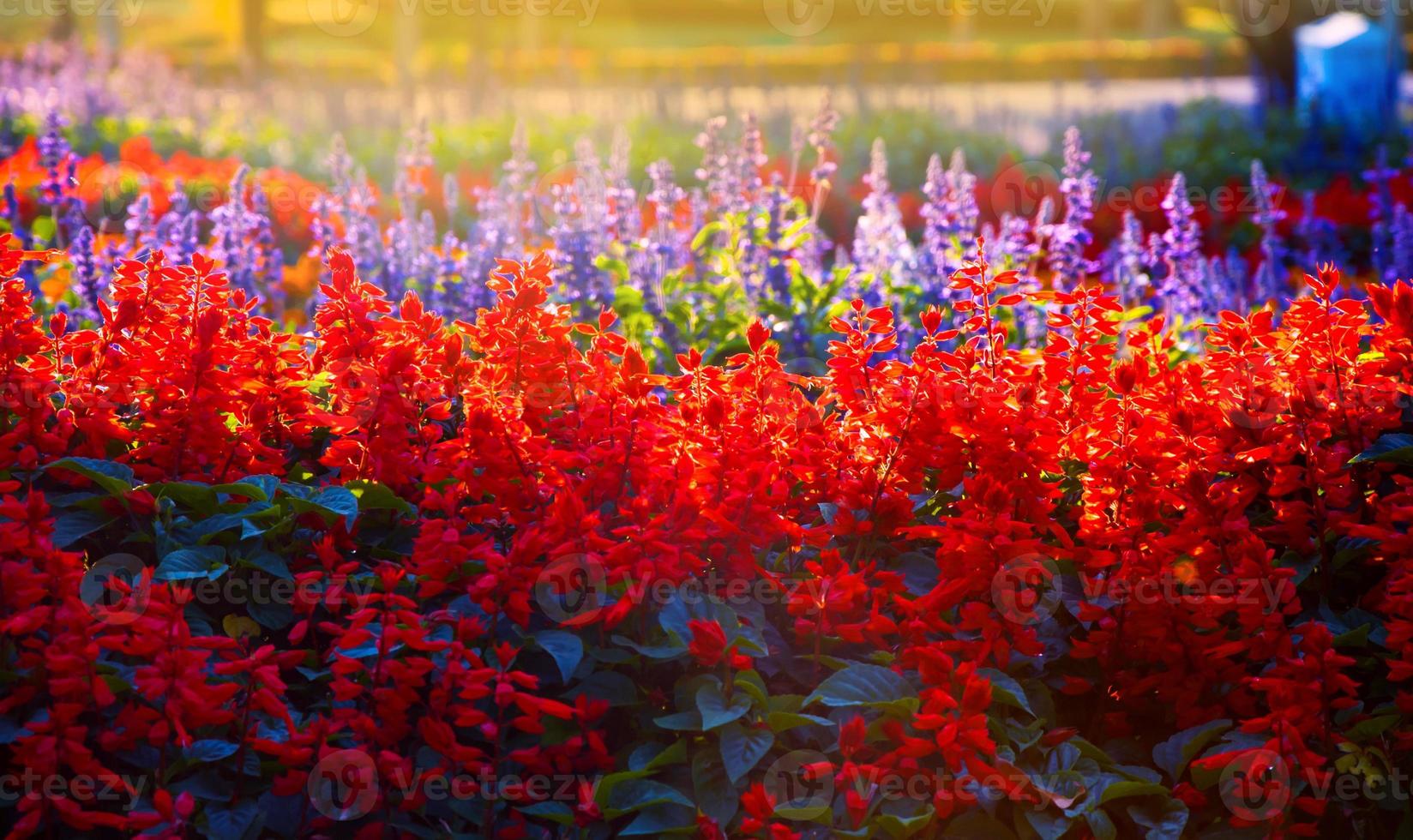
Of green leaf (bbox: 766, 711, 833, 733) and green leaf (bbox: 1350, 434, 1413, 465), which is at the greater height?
green leaf (bbox: 1350, 434, 1413, 465)

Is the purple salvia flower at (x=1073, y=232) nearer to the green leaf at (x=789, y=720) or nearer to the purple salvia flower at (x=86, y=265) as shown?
the green leaf at (x=789, y=720)

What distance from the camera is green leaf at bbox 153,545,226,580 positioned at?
2.52 metres

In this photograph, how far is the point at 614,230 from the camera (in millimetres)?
5883

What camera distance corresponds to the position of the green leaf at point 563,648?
241cm

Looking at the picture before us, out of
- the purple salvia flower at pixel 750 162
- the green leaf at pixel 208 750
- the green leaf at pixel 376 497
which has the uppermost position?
the purple salvia flower at pixel 750 162

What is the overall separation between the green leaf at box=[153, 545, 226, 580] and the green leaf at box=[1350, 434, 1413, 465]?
232 centimetres

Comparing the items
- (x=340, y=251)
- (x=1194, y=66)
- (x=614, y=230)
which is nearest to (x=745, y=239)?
(x=614, y=230)

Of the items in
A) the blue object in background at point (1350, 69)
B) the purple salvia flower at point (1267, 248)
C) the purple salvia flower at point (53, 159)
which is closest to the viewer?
the purple salvia flower at point (53, 159)

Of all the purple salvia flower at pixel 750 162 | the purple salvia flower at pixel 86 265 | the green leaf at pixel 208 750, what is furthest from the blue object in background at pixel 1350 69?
the green leaf at pixel 208 750

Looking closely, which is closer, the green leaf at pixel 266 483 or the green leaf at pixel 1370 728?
the green leaf at pixel 1370 728

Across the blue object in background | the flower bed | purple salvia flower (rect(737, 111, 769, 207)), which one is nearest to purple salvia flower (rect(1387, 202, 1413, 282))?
purple salvia flower (rect(737, 111, 769, 207))

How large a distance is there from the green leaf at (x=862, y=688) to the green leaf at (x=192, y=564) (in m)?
1.14

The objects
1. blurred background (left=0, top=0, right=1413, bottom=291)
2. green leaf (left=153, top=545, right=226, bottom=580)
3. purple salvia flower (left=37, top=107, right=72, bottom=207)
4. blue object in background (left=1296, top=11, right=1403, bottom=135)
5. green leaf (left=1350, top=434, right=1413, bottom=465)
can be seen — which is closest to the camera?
green leaf (left=153, top=545, right=226, bottom=580)

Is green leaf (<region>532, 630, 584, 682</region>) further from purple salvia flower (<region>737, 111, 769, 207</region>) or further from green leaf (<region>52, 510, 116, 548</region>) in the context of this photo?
purple salvia flower (<region>737, 111, 769, 207</region>)
